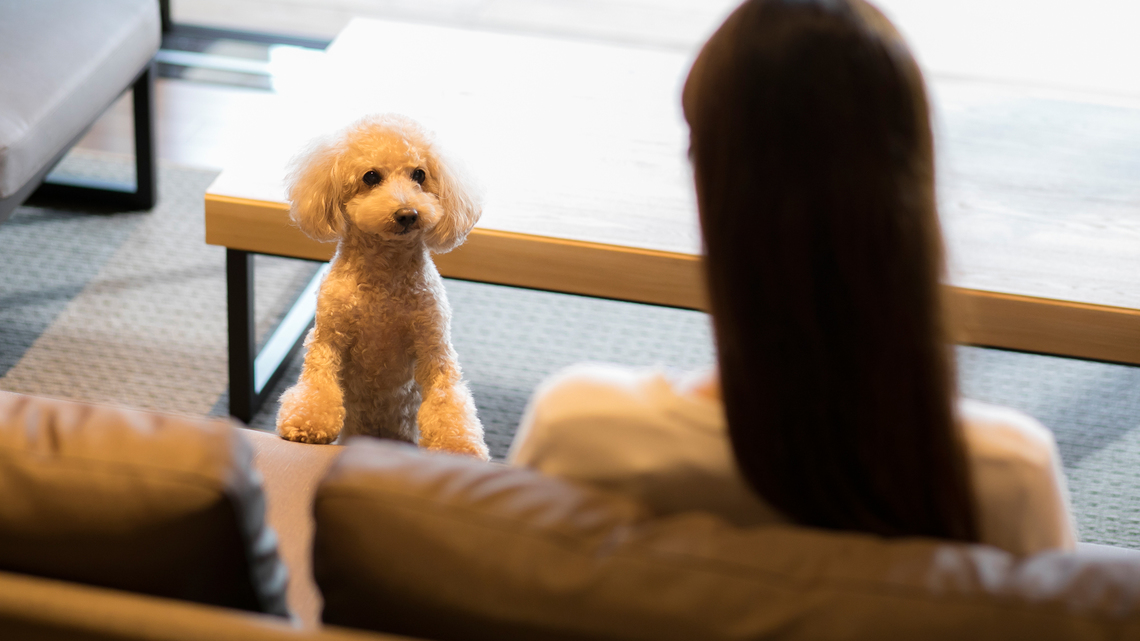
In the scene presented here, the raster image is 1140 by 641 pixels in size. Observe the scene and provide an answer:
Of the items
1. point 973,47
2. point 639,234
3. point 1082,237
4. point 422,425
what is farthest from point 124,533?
point 973,47

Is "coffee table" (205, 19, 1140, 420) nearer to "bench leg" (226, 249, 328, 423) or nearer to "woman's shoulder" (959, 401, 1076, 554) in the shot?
"bench leg" (226, 249, 328, 423)

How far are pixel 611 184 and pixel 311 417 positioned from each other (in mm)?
872

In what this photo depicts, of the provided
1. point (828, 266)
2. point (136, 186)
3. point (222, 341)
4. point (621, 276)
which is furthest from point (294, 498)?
point (136, 186)

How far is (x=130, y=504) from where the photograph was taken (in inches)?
30.0

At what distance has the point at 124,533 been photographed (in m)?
0.77

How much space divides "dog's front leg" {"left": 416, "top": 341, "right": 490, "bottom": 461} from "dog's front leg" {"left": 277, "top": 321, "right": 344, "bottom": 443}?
0.12 m

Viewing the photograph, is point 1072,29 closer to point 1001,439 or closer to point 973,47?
point 973,47

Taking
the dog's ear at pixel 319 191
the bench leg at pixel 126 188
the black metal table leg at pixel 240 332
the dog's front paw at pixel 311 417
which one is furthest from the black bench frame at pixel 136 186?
the dog's front paw at pixel 311 417

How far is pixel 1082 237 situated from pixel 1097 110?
695 millimetres

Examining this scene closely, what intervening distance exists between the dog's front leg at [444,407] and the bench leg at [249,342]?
395 mm

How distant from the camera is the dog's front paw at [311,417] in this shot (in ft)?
4.83

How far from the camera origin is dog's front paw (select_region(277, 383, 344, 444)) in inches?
57.9

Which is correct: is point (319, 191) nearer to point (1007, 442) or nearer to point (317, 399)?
point (317, 399)

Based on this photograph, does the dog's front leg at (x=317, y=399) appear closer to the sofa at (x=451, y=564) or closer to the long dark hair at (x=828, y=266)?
the sofa at (x=451, y=564)
